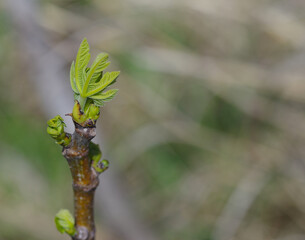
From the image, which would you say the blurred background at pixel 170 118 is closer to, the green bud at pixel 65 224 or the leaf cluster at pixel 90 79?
the green bud at pixel 65 224

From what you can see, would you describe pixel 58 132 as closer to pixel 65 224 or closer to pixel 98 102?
pixel 98 102

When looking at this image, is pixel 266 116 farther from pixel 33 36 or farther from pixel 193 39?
pixel 33 36

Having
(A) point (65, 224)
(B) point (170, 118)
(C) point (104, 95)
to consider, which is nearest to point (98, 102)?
(C) point (104, 95)

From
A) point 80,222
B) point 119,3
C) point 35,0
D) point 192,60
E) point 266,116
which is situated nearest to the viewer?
point 80,222

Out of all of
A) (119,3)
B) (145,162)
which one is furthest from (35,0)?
(145,162)

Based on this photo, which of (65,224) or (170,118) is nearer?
(65,224)

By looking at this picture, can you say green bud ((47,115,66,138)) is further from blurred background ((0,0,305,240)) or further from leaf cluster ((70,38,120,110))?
blurred background ((0,0,305,240))

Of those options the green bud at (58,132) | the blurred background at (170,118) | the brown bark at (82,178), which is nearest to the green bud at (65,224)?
the brown bark at (82,178)

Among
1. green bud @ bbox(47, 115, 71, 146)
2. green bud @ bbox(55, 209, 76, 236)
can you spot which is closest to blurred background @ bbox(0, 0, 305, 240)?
green bud @ bbox(55, 209, 76, 236)
